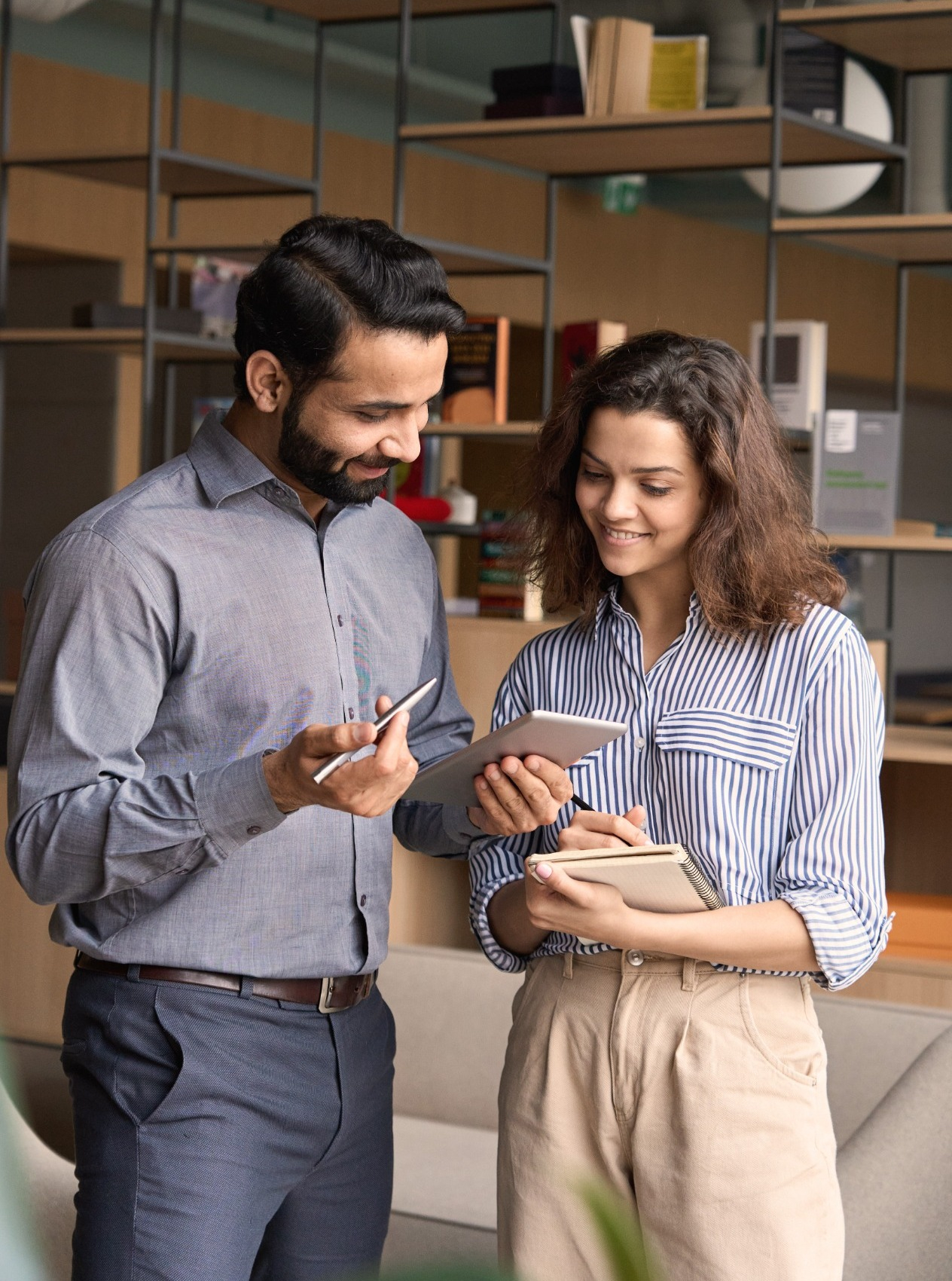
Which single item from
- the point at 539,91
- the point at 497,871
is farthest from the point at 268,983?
the point at 539,91

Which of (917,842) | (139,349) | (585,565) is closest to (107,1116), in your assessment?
(585,565)

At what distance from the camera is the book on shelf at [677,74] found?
3482 millimetres

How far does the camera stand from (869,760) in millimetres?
1398

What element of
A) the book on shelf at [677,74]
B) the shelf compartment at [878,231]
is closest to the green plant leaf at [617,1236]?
the shelf compartment at [878,231]

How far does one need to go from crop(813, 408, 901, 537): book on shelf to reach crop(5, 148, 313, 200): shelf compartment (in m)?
1.80

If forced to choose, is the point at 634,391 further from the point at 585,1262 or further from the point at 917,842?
the point at 917,842

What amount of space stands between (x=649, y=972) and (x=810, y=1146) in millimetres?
222

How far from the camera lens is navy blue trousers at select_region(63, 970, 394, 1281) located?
1.37 metres

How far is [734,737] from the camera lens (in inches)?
55.5

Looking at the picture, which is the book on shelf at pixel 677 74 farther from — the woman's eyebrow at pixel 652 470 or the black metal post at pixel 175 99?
the woman's eyebrow at pixel 652 470

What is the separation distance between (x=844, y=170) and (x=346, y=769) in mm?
4019

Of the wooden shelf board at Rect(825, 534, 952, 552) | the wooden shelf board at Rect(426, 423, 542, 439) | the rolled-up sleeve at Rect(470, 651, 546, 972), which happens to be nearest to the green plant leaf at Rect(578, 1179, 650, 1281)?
the rolled-up sleeve at Rect(470, 651, 546, 972)

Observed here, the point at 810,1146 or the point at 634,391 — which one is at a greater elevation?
the point at 634,391

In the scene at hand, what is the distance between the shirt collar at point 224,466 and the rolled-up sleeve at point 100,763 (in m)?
0.16
